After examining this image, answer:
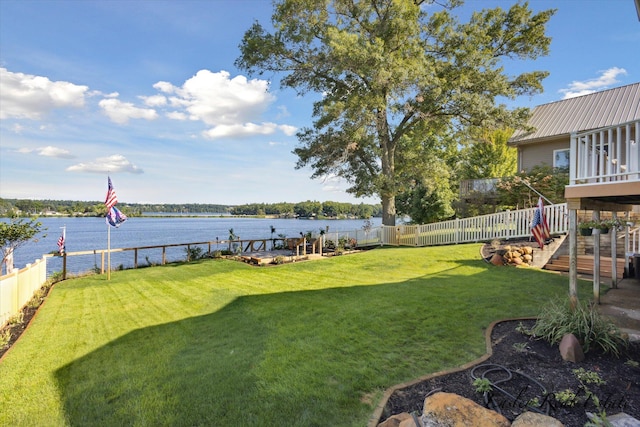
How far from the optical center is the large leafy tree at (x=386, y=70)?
15.0 m

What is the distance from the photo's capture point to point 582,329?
4055mm

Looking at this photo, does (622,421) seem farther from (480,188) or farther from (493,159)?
(493,159)

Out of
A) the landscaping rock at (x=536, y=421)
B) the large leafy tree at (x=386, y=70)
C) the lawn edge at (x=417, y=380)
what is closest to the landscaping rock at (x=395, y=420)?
the lawn edge at (x=417, y=380)

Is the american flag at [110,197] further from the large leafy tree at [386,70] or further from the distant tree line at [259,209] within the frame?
the distant tree line at [259,209]

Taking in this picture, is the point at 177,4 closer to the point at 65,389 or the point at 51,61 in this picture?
the point at 51,61

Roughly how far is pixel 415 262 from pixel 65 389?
9.39 meters

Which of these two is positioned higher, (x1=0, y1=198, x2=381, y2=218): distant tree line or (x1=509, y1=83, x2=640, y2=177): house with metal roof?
(x1=509, y1=83, x2=640, y2=177): house with metal roof

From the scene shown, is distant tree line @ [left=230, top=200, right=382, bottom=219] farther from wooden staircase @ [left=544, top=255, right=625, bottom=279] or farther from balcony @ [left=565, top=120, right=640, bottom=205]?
balcony @ [left=565, top=120, right=640, bottom=205]

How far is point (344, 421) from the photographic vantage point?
112 inches

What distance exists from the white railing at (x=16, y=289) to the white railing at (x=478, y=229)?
1382 centimetres

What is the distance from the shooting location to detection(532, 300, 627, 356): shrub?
3871 millimetres

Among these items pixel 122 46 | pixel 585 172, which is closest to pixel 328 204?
pixel 122 46

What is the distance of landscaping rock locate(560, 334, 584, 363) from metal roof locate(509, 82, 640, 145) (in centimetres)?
1520

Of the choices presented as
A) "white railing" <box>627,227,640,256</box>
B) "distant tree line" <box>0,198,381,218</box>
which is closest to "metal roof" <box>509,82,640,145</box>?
"white railing" <box>627,227,640,256</box>
